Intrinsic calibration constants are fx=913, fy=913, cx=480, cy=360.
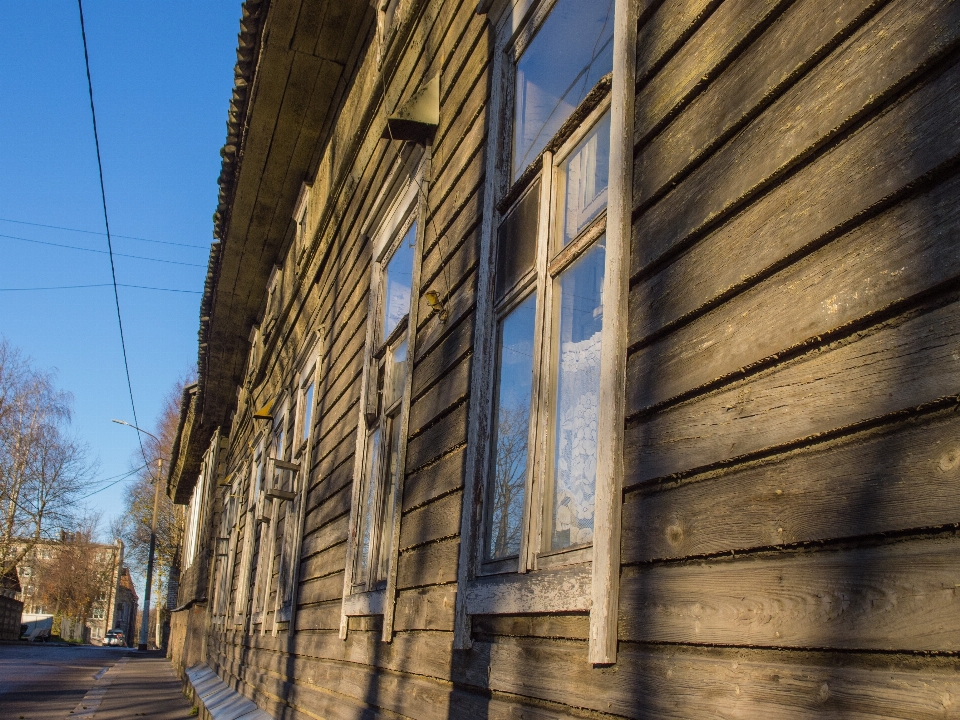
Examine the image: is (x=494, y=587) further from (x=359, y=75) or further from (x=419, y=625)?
(x=359, y=75)

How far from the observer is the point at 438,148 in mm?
4352

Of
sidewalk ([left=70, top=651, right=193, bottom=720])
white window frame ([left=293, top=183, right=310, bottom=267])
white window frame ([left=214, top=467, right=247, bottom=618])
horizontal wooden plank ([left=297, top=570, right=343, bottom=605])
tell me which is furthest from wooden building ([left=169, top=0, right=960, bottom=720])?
white window frame ([left=214, top=467, right=247, bottom=618])

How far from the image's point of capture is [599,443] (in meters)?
2.03

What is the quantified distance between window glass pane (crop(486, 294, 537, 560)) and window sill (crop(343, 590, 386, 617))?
1.41 metres

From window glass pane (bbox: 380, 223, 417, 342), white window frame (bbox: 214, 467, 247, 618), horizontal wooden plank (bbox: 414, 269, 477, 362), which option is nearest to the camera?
horizontal wooden plank (bbox: 414, 269, 477, 362)

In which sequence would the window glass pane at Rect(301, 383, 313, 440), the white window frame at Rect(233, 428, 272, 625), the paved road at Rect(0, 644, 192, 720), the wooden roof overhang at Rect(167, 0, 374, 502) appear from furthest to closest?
the paved road at Rect(0, 644, 192, 720), the white window frame at Rect(233, 428, 272, 625), the window glass pane at Rect(301, 383, 313, 440), the wooden roof overhang at Rect(167, 0, 374, 502)

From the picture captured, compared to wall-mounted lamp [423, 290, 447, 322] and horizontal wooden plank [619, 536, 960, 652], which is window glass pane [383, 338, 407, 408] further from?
horizontal wooden plank [619, 536, 960, 652]

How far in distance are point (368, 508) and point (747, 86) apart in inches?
137

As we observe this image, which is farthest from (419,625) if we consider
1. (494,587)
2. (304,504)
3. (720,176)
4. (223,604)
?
(223,604)

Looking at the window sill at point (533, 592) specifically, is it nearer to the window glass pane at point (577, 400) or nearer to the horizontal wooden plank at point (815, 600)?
the window glass pane at point (577, 400)

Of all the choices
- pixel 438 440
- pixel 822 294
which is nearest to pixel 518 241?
pixel 438 440

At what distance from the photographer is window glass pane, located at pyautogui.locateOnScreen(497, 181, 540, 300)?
9.69 feet

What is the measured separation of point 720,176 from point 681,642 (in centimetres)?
91

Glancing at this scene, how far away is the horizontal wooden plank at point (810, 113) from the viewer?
137 cm
